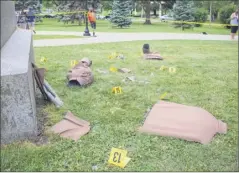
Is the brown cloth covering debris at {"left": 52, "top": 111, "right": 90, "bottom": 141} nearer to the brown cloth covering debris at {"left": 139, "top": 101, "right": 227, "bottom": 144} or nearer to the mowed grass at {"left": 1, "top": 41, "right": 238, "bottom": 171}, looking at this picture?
the mowed grass at {"left": 1, "top": 41, "right": 238, "bottom": 171}

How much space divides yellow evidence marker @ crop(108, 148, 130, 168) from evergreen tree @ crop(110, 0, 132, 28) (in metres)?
26.5

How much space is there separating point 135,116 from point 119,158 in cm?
146

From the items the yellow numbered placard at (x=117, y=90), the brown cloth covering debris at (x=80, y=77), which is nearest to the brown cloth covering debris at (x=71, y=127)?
the yellow numbered placard at (x=117, y=90)

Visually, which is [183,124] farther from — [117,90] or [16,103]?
[16,103]

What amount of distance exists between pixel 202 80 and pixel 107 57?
382cm

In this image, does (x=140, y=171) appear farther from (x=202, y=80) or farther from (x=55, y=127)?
(x=202, y=80)

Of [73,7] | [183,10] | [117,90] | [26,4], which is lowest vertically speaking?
[117,90]

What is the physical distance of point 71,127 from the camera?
4.58m

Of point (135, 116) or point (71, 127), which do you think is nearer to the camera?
point (71, 127)

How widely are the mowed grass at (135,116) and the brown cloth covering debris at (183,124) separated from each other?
0.11 m

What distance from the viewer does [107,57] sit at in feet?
34.6

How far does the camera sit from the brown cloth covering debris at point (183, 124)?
4.33 metres

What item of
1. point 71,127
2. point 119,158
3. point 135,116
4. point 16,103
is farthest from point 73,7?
point 119,158

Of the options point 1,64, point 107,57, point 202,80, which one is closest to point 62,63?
point 107,57
